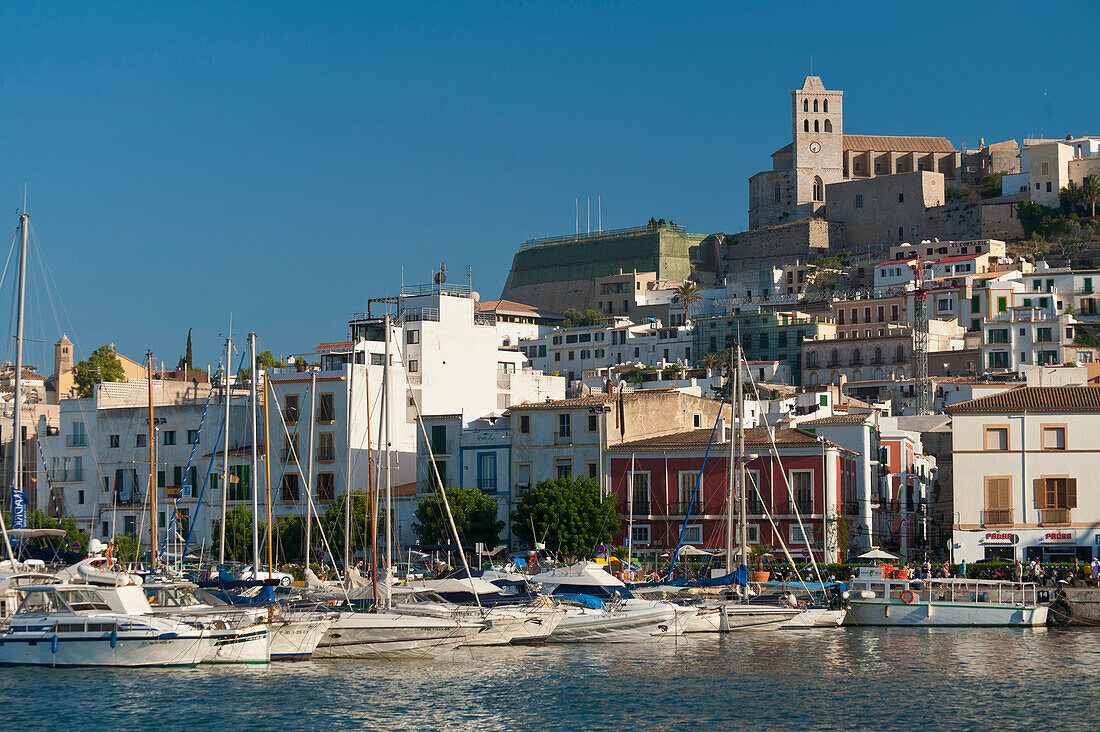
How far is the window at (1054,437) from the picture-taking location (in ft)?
190

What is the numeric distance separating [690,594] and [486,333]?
3077 cm

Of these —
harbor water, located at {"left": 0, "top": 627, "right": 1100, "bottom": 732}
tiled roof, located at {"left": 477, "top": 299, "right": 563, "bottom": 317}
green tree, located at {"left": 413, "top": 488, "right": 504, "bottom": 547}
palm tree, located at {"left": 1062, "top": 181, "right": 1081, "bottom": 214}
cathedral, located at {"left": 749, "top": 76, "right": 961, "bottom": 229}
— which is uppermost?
cathedral, located at {"left": 749, "top": 76, "right": 961, "bottom": 229}

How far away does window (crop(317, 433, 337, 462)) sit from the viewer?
68.4 meters

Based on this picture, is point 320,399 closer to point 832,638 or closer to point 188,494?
point 188,494

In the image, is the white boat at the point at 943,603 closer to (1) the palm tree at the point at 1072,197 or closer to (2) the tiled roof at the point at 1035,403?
(2) the tiled roof at the point at 1035,403

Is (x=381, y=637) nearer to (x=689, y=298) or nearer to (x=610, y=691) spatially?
(x=610, y=691)

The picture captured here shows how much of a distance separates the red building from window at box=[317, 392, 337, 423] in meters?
12.8

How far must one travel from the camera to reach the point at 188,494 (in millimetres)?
72500

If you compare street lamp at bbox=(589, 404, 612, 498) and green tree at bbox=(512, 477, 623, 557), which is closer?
green tree at bbox=(512, 477, 623, 557)

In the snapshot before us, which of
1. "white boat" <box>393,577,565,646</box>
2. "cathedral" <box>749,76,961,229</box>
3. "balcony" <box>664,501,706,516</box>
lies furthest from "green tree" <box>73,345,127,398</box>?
"cathedral" <box>749,76,961,229</box>

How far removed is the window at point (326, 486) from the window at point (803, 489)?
19.9m

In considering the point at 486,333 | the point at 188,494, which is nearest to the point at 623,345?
the point at 486,333

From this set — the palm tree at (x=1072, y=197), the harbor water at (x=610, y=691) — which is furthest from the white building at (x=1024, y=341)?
the harbor water at (x=610, y=691)

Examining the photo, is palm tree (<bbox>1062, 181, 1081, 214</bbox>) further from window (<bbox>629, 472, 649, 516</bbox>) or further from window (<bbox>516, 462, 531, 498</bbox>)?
window (<bbox>629, 472, 649, 516</bbox>)
